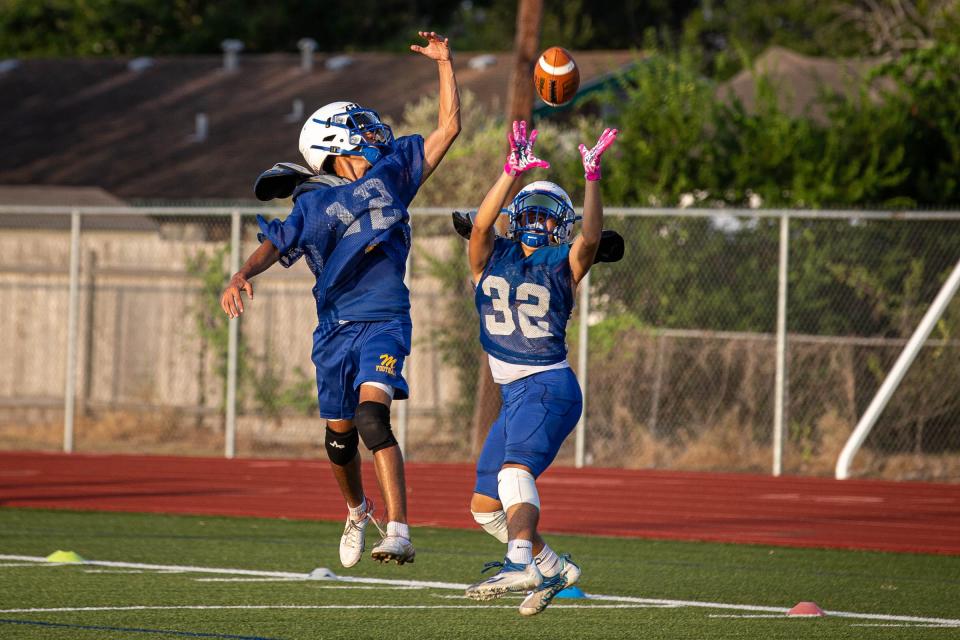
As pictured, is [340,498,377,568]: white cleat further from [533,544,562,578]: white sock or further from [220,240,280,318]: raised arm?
[220,240,280,318]: raised arm

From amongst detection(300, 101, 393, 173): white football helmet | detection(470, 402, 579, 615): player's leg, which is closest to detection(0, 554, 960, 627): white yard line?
detection(470, 402, 579, 615): player's leg

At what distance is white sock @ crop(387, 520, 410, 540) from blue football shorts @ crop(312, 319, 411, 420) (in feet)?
2.15

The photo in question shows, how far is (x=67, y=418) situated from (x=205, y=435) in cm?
196

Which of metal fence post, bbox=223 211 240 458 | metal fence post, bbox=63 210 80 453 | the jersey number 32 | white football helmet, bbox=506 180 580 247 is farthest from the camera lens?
metal fence post, bbox=63 210 80 453

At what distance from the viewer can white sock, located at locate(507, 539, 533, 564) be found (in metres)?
7.04

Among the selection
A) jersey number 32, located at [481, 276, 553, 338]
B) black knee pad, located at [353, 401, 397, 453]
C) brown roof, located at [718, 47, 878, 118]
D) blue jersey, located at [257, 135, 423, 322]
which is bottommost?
black knee pad, located at [353, 401, 397, 453]

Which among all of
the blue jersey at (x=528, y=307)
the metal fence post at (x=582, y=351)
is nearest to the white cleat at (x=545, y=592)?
the blue jersey at (x=528, y=307)

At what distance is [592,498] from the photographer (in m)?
14.8

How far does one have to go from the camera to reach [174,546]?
11.2 metres

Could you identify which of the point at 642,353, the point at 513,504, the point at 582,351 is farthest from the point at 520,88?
the point at 513,504

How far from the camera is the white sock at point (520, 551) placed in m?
7.04

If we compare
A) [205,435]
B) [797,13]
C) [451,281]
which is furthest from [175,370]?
[797,13]

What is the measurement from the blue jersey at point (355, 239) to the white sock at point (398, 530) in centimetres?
105

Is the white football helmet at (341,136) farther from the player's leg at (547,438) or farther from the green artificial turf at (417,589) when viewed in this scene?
the green artificial turf at (417,589)
